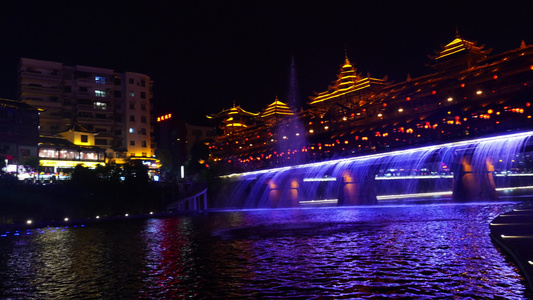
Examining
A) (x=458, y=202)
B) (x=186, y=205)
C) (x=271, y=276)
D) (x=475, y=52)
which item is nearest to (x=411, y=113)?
(x=475, y=52)

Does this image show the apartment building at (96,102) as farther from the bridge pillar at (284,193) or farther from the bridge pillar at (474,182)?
the bridge pillar at (474,182)

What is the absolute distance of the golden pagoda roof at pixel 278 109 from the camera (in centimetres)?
11019

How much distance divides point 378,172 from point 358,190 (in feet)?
13.0

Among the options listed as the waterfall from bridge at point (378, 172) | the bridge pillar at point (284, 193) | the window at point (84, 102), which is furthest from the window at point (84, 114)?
the bridge pillar at point (284, 193)

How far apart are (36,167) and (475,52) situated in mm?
66020

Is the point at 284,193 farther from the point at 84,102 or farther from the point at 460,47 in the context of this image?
the point at 84,102

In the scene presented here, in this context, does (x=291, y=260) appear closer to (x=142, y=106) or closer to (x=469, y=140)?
(x=469, y=140)

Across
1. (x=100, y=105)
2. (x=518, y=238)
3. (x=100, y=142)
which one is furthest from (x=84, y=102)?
(x=518, y=238)

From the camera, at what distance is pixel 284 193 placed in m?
58.8

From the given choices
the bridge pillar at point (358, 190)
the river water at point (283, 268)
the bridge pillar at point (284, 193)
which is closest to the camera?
the river water at point (283, 268)

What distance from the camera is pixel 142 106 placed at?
299ft

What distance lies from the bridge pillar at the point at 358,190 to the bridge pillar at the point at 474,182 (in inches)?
416

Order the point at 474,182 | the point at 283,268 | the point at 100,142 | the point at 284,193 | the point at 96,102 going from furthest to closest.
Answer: the point at 96,102 < the point at 100,142 < the point at 284,193 < the point at 474,182 < the point at 283,268

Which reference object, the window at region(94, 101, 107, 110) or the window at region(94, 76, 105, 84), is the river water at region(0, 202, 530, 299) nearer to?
the window at region(94, 101, 107, 110)
